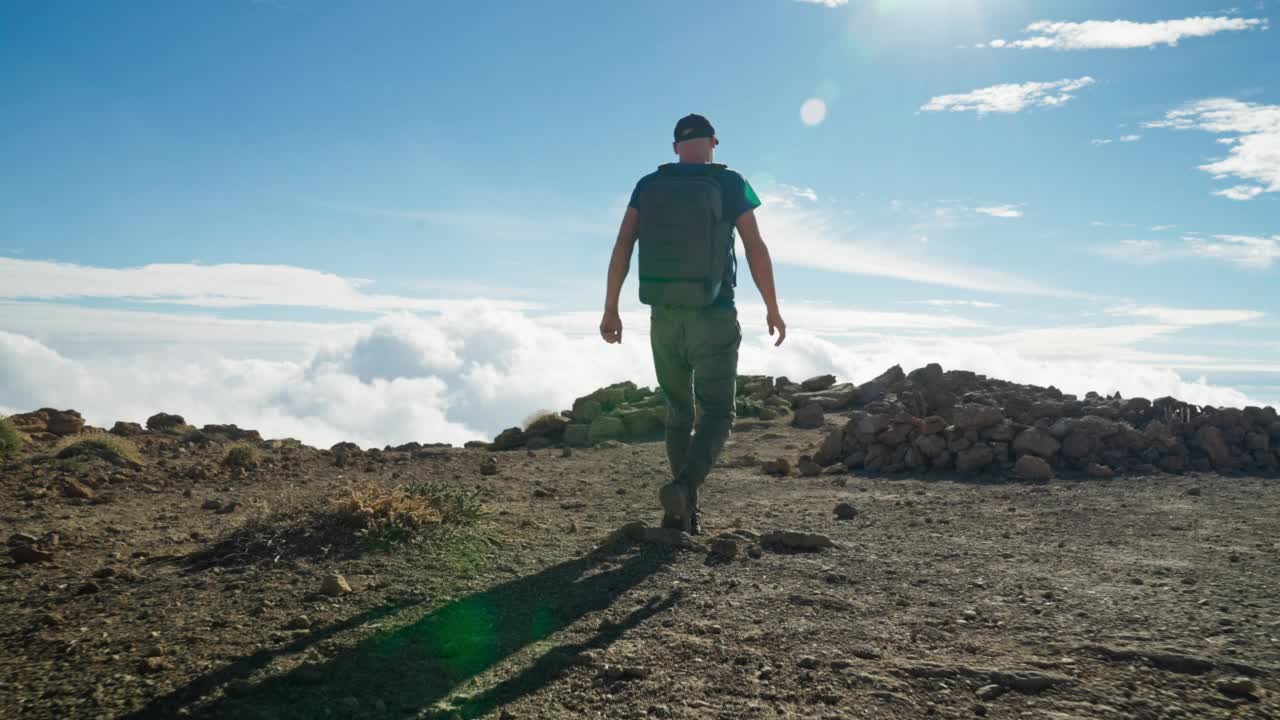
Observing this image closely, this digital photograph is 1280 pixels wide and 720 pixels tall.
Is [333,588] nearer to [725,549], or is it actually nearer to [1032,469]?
[725,549]

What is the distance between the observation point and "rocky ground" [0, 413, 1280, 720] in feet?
8.75

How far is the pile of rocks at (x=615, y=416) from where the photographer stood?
40.8ft

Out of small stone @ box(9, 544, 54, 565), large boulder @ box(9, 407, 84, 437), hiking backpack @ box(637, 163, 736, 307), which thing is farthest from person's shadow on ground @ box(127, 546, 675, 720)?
large boulder @ box(9, 407, 84, 437)

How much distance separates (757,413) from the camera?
1381 cm

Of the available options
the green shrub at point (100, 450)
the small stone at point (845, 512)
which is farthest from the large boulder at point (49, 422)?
the small stone at point (845, 512)

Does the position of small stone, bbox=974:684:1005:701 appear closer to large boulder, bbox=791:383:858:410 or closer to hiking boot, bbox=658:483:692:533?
hiking boot, bbox=658:483:692:533

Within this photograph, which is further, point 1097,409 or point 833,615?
point 1097,409

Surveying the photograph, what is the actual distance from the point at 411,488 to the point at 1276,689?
13.6ft

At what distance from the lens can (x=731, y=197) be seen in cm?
463

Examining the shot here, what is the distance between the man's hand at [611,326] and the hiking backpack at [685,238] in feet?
1.05

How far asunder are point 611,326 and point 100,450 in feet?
24.0

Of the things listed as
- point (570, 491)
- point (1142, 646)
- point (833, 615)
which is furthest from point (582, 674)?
point (570, 491)

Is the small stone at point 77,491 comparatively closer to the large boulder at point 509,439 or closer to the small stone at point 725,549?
the small stone at point 725,549

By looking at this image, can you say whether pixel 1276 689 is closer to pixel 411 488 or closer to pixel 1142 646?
pixel 1142 646
